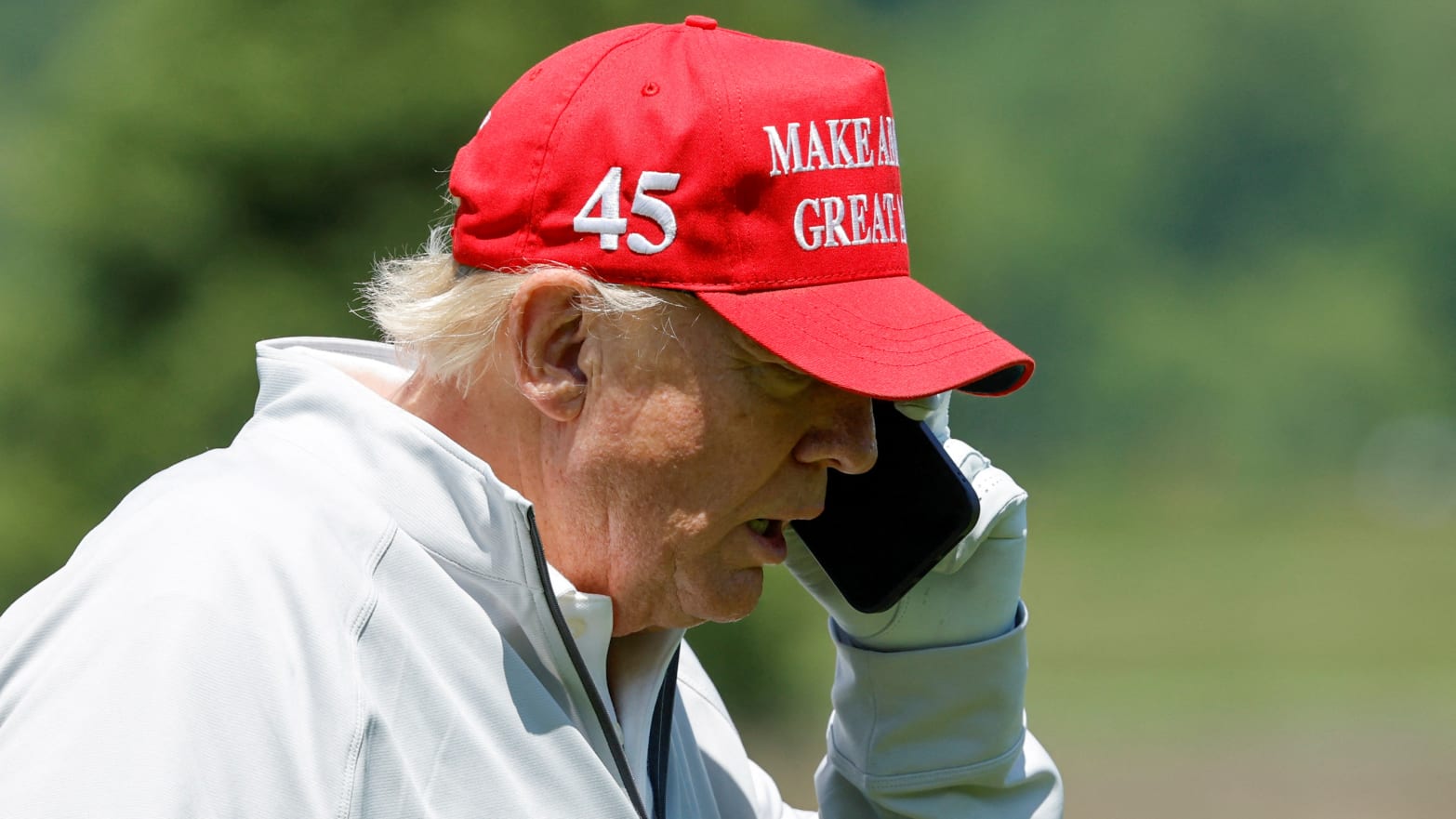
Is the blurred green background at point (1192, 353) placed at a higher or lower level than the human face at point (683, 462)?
lower

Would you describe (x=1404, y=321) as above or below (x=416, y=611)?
below

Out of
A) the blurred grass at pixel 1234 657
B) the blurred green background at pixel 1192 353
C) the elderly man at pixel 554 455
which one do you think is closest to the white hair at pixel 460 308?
the elderly man at pixel 554 455

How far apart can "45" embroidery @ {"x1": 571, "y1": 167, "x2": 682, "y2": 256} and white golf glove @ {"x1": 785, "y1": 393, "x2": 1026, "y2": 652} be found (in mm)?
514

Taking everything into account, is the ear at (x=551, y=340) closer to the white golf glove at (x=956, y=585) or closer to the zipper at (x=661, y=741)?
the zipper at (x=661, y=741)

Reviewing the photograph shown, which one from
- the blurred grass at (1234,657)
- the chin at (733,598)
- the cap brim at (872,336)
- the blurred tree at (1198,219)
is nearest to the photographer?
the cap brim at (872,336)

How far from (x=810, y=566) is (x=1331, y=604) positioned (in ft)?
34.9

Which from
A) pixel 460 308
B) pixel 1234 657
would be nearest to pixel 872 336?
pixel 460 308

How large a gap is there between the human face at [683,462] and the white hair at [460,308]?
0.08ft

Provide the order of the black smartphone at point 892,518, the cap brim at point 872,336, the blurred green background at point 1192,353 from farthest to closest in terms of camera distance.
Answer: the blurred green background at point 1192,353 → the black smartphone at point 892,518 → the cap brim at point 872,336

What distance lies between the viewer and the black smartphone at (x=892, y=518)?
1716 mm

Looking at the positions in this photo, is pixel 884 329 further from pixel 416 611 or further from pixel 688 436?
pixel 416 611

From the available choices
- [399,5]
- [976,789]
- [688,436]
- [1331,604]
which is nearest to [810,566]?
[976,789]

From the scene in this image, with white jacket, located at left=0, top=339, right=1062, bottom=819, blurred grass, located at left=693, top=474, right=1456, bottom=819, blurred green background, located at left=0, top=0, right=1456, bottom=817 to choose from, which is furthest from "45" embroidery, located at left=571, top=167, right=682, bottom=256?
blurred grass, located at left=693, top=474, right=1456, bottom=819

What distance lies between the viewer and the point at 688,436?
1.36 metres
